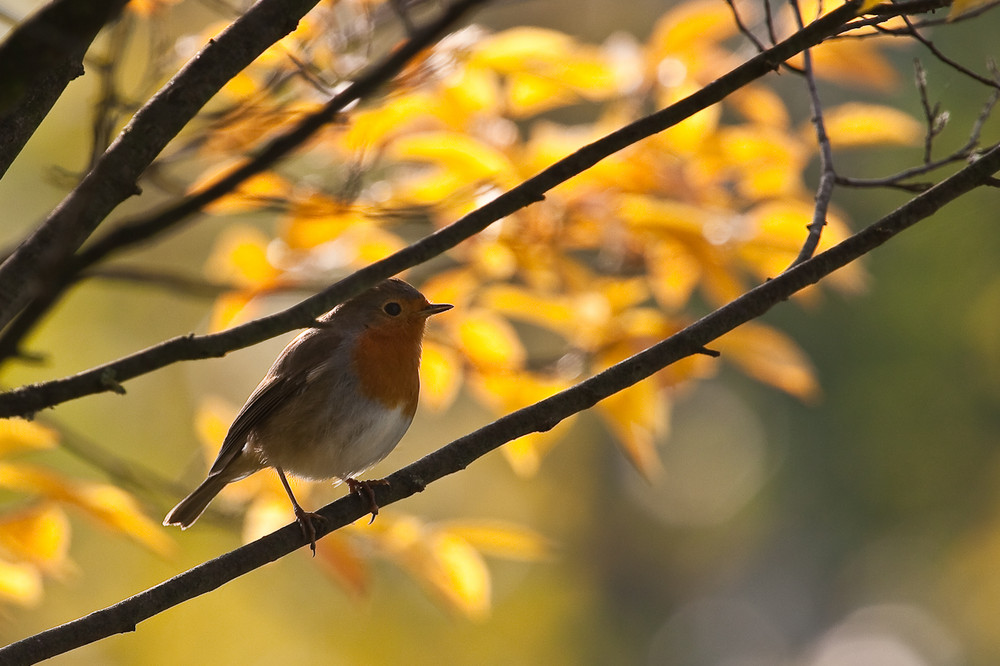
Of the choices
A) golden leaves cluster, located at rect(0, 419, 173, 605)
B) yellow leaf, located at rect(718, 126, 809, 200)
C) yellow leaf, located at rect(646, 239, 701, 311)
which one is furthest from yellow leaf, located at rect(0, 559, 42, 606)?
yellow leaf, located at rect(718, 126, 809, 200)

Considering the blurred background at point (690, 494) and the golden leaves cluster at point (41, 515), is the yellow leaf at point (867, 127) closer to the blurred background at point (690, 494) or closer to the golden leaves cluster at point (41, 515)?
the blurred background at point (690, 494)

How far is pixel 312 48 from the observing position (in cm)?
221

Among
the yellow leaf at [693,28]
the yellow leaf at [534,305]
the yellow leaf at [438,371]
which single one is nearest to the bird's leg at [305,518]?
the yellow leaf at [438,371]

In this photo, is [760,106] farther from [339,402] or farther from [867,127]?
[339,402]

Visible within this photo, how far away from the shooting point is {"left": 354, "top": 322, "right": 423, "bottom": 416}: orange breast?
295cm

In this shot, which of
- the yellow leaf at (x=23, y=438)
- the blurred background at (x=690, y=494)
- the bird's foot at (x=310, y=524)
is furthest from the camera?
the blurred background at (x=690, y=494)

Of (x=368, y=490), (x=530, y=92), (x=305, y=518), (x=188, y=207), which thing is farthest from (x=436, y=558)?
(x=188, y=207)

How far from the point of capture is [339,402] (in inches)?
116

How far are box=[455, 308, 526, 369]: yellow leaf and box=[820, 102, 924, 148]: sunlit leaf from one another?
961mm

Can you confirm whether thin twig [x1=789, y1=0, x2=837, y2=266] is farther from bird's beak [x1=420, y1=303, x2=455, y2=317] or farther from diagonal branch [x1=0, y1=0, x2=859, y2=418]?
bird's beak [x1=420, y1=303, x2=455, y2=317]

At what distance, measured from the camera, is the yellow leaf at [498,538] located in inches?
91.4

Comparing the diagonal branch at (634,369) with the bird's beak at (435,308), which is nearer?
the diagonal branch at (634,369)

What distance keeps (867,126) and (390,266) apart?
170cm

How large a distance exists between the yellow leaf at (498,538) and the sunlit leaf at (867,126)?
4.20 ft
